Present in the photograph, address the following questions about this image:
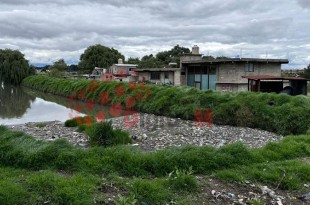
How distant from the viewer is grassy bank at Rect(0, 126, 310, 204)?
5199 millimetres

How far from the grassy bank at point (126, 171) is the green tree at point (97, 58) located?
7658 cm

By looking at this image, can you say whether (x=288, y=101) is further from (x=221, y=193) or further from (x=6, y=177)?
(x=6, y=177)

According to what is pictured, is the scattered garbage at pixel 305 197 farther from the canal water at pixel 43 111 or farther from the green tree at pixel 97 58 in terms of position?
the green tree at pixel 97 58

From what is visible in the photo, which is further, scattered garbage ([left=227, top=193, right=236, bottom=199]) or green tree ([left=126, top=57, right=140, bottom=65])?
green tree ([left=126, top=57, right=140, bottom=65])

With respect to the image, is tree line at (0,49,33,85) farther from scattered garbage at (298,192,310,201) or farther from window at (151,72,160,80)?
scattered garbage at (298,192,310,201)

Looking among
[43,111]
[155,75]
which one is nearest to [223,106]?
[43,111]

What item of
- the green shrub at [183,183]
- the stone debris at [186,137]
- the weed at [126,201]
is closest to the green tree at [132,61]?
the stone debris at [186,137]

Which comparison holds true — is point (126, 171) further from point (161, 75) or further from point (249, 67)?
point (161, 75)

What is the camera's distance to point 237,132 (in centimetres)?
1443

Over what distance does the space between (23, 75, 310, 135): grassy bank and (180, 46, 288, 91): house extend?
8130 millimetres

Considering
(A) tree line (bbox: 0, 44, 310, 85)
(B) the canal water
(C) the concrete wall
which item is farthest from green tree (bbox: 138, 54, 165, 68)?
(C) the concrete wall

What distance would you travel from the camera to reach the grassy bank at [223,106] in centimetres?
1491

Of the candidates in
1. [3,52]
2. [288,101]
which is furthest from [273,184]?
[3,52]

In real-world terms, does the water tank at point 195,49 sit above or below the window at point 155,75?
above
